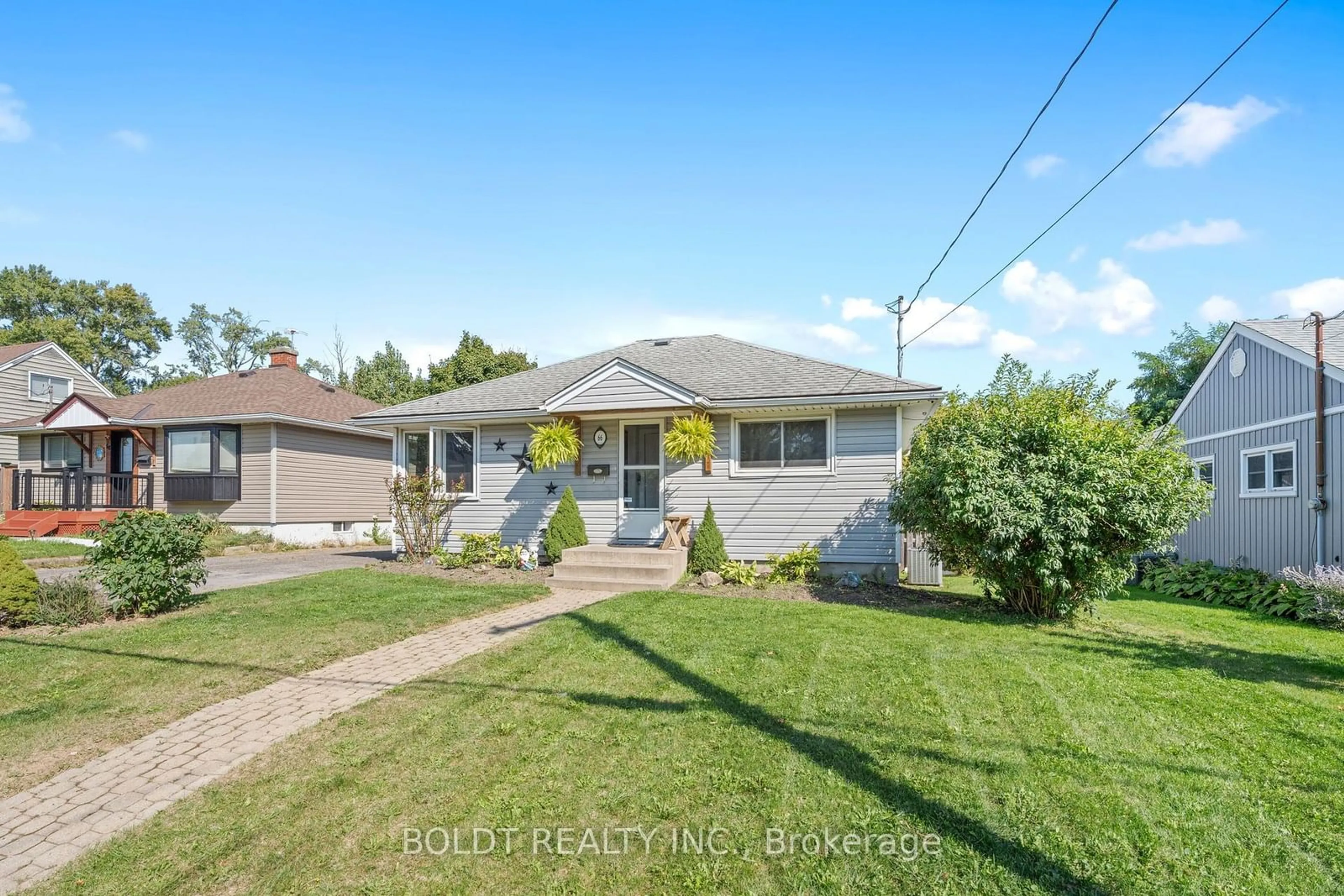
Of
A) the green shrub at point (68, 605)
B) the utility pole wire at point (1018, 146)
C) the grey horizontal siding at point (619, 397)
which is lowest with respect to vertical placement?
the green shrub at point (68, 605)

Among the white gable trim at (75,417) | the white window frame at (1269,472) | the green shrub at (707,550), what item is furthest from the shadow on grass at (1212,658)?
the white gable trim at (75,417)

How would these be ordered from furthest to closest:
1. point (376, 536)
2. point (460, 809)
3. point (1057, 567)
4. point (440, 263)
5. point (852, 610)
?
1. point (376, 536)
2. point (440, 263)
3. point (852, 610)
4. point (1057, 567)
5. point (460, 809)

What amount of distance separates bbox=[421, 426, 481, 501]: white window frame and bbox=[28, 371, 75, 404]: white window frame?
58.1 feet

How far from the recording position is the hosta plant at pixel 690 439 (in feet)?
34.1

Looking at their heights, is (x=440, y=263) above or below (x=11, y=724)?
above

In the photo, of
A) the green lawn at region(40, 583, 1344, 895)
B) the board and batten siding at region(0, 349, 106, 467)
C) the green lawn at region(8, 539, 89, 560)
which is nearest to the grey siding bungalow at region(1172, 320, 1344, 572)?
the green lawn at region(40, 583, 1344, 895)

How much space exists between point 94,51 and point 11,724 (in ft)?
32.0

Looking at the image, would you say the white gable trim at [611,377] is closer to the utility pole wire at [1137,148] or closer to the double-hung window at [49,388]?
the utility pole wire at [1137,148]

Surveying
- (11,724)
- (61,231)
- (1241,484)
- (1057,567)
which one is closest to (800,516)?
(1057,567)

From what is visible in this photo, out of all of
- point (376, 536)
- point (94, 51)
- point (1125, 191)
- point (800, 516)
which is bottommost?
point (376, 536)

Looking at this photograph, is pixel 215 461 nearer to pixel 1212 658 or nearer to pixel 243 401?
pixel 243 401

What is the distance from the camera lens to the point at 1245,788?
3.19 meters

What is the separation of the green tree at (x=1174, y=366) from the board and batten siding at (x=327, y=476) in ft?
111

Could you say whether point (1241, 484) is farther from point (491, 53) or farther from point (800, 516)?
point (491, 53)
